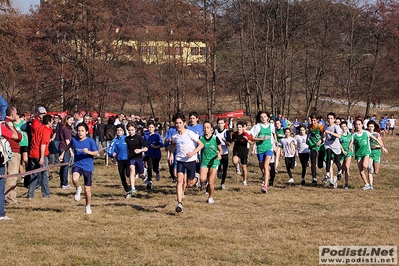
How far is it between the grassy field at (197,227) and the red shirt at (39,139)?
45.5 inches

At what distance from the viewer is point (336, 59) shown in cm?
5306

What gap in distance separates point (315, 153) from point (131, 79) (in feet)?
98.1

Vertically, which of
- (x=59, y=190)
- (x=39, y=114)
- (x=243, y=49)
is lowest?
(x=59, y=190)

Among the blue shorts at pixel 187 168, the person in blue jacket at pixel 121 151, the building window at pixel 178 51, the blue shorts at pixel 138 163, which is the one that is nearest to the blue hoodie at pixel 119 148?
the person in blue jacket at pixel 121 151

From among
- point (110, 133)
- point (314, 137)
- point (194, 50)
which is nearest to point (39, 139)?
point (314, 137)

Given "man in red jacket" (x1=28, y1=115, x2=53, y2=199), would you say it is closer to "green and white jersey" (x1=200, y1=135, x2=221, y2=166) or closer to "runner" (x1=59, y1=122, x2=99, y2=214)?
"runner" (x1=59, y1=122, x2=99, y2=214)

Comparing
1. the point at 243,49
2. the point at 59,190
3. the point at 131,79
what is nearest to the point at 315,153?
the point at 59,190

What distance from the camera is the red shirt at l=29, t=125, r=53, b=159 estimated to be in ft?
48.1

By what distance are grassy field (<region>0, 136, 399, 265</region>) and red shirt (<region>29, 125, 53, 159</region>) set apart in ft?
3.79

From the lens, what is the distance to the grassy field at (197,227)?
29.7 feet

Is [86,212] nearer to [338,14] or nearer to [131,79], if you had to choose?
[131,79]

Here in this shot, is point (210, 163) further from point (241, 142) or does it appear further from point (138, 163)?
point (241, 142)

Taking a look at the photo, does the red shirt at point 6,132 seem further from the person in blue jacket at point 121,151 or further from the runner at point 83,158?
the person in blue jacket at point 121,151

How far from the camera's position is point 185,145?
13.1 meters
